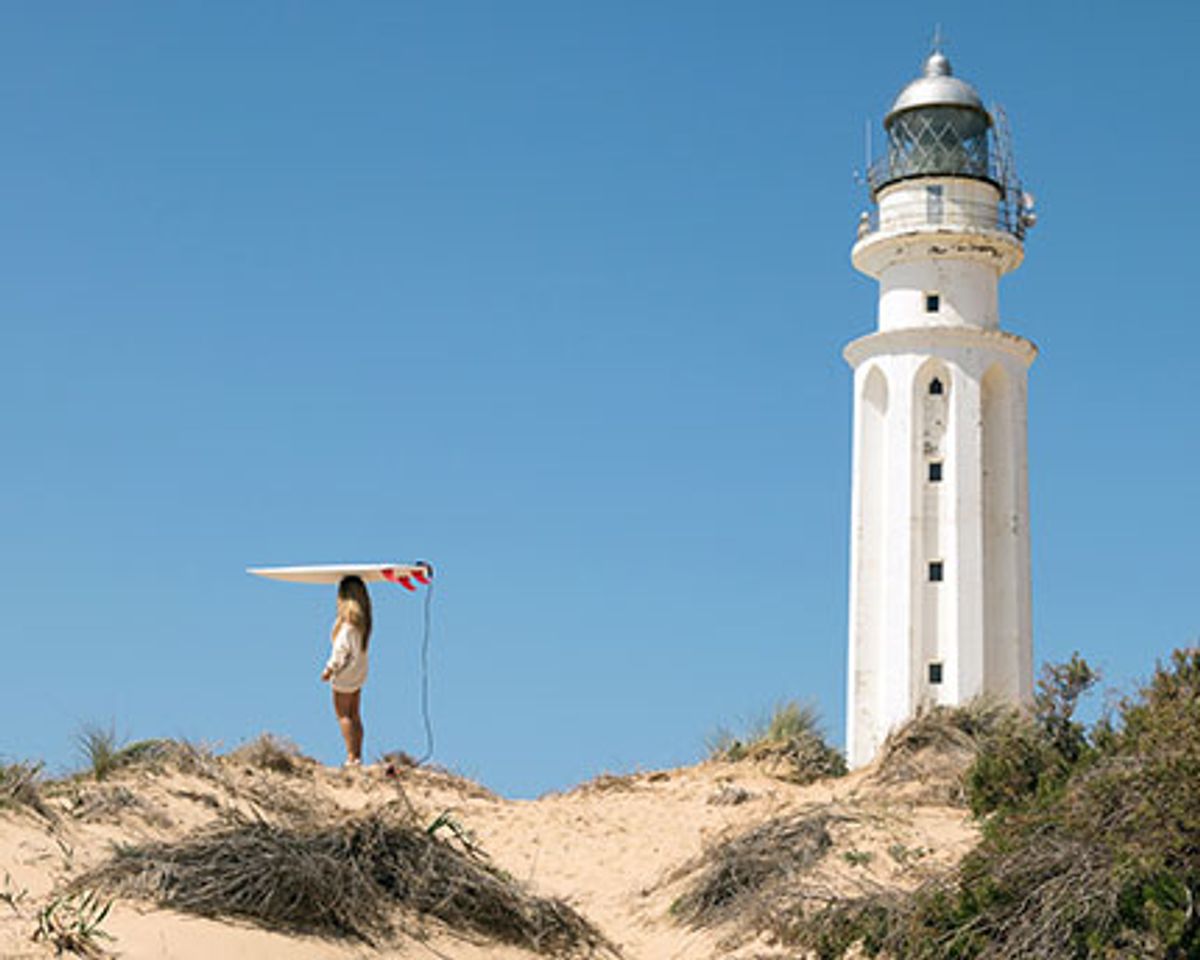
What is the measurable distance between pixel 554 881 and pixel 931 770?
15.1 feet

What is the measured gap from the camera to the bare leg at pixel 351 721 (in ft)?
57.2

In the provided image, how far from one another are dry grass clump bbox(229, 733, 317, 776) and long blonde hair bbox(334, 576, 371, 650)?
126cm

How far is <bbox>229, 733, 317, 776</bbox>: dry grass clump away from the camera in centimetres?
1662

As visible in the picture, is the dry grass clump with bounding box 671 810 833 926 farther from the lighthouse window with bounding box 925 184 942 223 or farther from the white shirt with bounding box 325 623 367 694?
the lighthouse window with bounding box 925 184 942 223

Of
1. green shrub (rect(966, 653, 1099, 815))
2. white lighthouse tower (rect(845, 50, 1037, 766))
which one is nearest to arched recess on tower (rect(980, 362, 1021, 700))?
white lighthouse tower (rect(845, 50, 1037, 766))

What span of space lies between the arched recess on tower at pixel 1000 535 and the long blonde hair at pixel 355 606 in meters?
17.6

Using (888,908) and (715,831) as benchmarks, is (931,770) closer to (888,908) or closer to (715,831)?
(715,831)

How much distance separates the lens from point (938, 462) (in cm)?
3312

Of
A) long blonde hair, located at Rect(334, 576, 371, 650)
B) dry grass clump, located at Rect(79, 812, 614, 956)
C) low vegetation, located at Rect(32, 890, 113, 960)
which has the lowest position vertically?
low vegetation, located at Rect(32, 890, 113, 960)

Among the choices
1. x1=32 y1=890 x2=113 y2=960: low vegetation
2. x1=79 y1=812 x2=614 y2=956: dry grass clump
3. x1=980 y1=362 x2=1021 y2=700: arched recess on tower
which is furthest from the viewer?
x1=980 y1=362 x2=1021 y2=700: arched recess on tower

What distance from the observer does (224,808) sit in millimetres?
13711

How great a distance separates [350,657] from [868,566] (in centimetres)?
1785

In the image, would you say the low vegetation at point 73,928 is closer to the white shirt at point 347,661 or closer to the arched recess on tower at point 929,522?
the white shirt at point 347,661

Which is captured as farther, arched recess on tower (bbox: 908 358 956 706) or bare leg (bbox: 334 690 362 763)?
arched recess on tower (bbox: 908 358 956 706)
